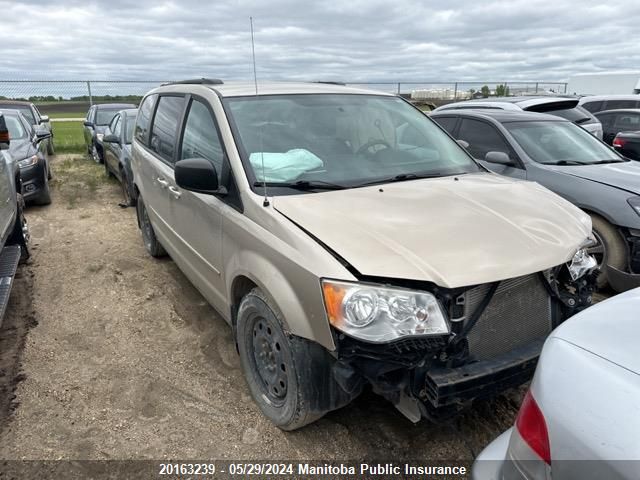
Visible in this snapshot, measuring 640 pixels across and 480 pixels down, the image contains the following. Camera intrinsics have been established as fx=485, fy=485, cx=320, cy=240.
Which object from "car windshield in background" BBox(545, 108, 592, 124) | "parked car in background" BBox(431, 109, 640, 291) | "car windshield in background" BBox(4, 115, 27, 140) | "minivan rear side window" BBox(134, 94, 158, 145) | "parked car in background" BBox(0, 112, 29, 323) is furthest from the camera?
"car windshield in background" BBox(545, 108, 592, 124)

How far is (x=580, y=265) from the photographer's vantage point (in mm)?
2633

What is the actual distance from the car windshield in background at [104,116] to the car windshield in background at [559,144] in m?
11.8

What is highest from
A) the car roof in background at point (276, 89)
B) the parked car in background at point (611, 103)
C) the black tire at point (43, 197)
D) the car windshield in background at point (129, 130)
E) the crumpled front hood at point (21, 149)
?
the car roof in background at point (276, 89)

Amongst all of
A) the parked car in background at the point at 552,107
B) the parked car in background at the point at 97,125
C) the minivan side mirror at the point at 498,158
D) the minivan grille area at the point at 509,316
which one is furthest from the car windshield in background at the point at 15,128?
the minivan grille area at the point at 509,316

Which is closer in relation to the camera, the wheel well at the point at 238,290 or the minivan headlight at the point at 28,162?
the wheel well at the point at 238,290

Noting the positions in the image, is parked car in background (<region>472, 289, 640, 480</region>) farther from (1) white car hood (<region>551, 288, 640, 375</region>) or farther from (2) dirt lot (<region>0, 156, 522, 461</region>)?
(2) dirt lot (<region>0, 156, 522, 461</region>)

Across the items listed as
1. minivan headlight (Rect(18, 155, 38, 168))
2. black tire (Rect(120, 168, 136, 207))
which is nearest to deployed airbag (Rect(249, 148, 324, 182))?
black tire (Rect(120, 168, 136, 207))

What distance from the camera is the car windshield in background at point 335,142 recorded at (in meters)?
2.99

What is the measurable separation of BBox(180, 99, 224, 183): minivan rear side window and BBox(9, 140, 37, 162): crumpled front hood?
16.9 ft

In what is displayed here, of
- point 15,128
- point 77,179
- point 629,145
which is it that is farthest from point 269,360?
point 77,179

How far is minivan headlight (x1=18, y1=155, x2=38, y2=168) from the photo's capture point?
24.5 ft

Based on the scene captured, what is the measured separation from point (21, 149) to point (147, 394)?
6.44 metres

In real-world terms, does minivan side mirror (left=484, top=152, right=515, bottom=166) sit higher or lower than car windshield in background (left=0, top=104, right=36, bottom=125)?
lower

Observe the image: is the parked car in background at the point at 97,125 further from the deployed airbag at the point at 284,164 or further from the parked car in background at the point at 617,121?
the parked car in background at the point at 617,121
